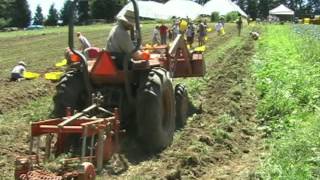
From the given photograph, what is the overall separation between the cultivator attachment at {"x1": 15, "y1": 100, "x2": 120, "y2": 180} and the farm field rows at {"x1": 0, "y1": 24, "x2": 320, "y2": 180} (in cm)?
31

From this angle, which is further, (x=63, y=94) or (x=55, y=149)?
(x=63, y=94)

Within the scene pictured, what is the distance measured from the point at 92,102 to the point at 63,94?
527mm

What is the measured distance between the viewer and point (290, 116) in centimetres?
964

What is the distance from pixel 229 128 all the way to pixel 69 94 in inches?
108

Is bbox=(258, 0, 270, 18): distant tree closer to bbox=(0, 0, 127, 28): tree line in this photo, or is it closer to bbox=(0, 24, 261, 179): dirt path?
bbox=(0, 0, 127, 28): tree line

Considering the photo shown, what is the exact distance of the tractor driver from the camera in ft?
26.8

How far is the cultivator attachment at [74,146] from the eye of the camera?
600 cm

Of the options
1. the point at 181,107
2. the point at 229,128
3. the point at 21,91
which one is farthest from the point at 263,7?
the point at 229,128

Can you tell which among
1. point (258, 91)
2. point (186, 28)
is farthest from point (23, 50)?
point (258, 91)

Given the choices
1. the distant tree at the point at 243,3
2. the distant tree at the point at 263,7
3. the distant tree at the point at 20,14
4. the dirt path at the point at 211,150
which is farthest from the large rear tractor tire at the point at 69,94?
the distant tree at the point at 243,3

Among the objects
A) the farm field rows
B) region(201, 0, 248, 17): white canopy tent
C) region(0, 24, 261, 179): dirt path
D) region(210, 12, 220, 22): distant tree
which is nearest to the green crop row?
the farm field rows

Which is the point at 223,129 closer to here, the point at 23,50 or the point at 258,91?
the point at 258,91

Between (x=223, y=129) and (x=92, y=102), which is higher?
(x=92, y=102)

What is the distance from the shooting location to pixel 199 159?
24.7 feet
